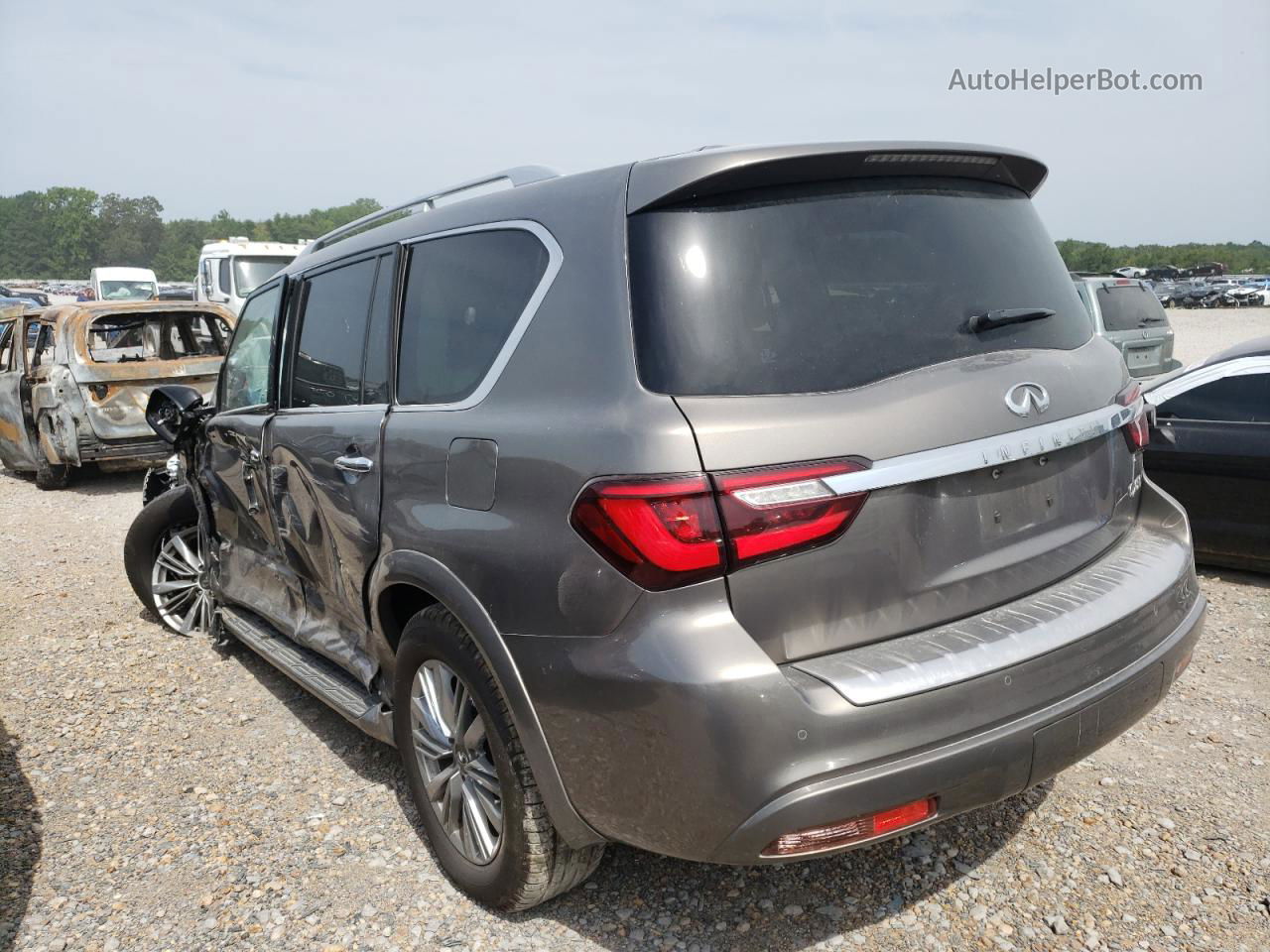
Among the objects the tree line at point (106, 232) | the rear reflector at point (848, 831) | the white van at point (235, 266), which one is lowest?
the rear reflector at point (848, 831)

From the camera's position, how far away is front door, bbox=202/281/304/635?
393 centimetres

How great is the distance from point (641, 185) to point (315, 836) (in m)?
2.34

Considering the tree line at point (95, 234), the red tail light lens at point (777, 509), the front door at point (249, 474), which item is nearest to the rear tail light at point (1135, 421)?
the red tail light lens at point (777, 509)

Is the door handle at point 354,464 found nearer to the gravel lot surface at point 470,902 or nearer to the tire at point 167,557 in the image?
the gravel lot surface at point 470,902

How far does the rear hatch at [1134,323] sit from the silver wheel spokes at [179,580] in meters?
8.85

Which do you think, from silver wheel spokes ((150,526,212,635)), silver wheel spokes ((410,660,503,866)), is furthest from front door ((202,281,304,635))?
silver wheel spokes ((410,660,503,866))

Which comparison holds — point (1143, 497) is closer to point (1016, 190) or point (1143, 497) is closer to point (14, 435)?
point (1016, 190)

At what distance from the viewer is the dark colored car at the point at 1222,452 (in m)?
5.45

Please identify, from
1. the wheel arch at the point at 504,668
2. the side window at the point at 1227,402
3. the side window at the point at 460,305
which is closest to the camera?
the wheel arch at the point at 504,668

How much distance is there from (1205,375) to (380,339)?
486cm

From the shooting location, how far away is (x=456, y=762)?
2758mm

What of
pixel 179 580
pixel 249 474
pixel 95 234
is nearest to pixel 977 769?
pixel 249 474

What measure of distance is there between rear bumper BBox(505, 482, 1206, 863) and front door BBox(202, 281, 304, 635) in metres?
1.99

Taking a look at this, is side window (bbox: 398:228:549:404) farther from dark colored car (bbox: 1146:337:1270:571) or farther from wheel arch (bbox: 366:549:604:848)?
dark colored car (bbox: 1146:337:1270:571)
